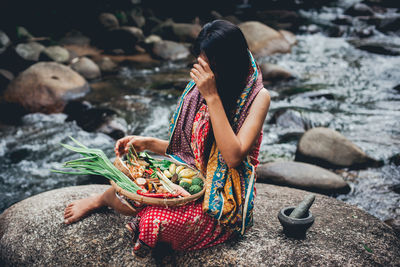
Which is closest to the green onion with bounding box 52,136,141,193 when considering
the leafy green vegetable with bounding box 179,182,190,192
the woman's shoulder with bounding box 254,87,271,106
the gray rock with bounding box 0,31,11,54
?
the leafy green vegetable with bounding box 179,182,190,192

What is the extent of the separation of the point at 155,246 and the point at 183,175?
0.55 meters

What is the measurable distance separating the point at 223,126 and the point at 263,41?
11.0 m

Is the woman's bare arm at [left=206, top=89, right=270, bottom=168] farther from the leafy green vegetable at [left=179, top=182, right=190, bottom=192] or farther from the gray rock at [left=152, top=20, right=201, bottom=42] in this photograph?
the gray rock at [left=152, top=20, right=201, bottom=42]

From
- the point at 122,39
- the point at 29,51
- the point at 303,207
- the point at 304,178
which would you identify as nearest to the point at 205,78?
the point at 303,207

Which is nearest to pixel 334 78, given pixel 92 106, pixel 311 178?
pixel 311 178

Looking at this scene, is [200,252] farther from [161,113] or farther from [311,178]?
[161,113]

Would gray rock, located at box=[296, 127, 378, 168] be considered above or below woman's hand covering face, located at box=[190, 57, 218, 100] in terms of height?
below

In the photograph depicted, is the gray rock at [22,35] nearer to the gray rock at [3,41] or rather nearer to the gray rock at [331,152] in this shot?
the gray rock at [3,41]

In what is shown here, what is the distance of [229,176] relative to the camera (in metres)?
2.36

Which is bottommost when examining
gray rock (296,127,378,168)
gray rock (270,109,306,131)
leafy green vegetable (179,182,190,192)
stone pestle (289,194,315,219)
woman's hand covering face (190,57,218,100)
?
gray rock (270,109,306,131)

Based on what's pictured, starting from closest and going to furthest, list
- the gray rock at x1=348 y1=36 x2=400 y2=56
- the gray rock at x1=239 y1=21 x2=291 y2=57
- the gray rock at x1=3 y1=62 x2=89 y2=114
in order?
the gray rock at x1=3 y1=62 x2=89 y2=114 → the gray rock at x1=348 y1=36 x2=400 y2=56 → the gray rock at x1=239 y1=21 x2=291 y2=57

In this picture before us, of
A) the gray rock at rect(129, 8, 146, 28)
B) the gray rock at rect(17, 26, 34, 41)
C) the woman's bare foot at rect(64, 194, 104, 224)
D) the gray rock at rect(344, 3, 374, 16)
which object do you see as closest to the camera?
the woman's bare foot at rect(64, 194, 104, 224)

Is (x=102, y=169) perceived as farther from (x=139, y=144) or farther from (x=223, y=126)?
(x=223, y=126)

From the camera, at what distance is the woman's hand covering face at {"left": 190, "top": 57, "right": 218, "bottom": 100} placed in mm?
2096
